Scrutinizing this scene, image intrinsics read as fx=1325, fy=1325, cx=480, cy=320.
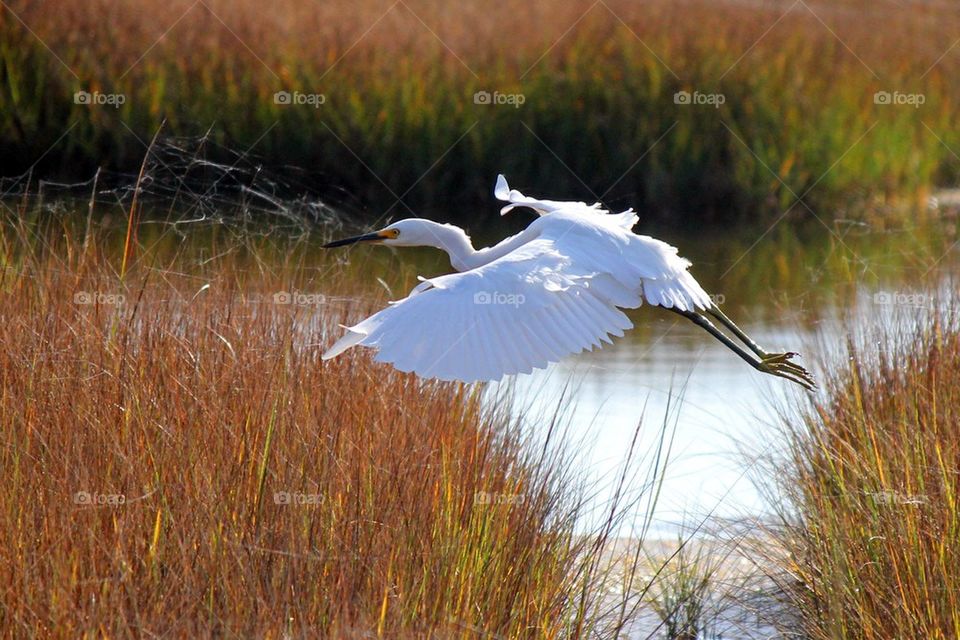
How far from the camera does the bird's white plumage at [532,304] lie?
2.71 meters

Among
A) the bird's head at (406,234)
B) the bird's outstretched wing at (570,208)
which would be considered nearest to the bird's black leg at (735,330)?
the bird's outstretched wing at (570,208)

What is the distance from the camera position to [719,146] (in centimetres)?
1010

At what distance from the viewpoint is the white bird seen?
2719 millimetres

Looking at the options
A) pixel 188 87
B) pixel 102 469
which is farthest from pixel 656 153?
pixel 102 469

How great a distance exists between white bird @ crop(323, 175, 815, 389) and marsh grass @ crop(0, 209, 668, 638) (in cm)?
29

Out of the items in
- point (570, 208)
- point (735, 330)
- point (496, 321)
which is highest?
point (570, 208)

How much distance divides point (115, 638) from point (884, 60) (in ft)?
36.6

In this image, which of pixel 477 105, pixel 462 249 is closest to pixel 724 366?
pixel 462 249

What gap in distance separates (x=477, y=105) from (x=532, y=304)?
692 centimetres

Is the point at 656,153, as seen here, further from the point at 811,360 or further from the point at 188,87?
the point at 811,360

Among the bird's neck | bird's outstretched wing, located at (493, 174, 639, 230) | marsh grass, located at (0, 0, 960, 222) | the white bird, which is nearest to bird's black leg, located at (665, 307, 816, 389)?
bird's outstretched wing, located at (493, 174, 639, 230)

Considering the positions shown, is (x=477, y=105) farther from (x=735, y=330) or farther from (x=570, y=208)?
(x=570, y=208)

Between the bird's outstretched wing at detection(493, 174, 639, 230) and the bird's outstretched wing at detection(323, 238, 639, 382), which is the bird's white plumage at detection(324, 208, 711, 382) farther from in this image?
the bird's outstretched wing at detection(493, 174, 639, 230)

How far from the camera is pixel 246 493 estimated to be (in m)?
2.70
